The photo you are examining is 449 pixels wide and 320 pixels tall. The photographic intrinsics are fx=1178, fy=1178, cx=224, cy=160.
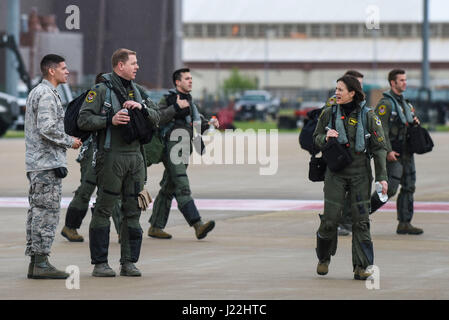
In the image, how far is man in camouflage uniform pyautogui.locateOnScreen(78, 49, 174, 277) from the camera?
1009 cm

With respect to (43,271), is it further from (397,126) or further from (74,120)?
(397,126)

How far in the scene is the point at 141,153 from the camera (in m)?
10.4

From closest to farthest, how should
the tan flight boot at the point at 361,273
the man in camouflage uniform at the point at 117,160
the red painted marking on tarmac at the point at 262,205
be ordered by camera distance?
1. the tan flight boot at the point at 361,273
2. the man in camouflage uniform at the point at 117,160
3. the red painted marking on tarmac at the point at 262,205

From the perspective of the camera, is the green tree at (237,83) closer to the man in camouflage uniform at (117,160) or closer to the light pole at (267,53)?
the light pole at (267,53)

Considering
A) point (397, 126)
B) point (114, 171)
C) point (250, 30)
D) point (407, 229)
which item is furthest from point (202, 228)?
point (250, 30)

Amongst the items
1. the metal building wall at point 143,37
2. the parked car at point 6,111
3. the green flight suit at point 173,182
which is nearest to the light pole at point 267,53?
the metal building wall at point 143,37

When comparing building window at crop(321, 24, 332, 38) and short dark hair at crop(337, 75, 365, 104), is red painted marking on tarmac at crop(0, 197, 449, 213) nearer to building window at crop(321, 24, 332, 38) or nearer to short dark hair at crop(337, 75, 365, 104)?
short dark hair at crop(337, 75, 365, 104)

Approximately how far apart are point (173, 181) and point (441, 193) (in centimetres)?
741

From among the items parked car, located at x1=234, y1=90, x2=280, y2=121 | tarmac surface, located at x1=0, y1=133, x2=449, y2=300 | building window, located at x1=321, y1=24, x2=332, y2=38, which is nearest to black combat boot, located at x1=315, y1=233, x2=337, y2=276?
tarmac surface, located at x1=0, y1=133, x2=449, y2=300

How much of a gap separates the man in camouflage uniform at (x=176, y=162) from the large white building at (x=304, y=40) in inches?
4224

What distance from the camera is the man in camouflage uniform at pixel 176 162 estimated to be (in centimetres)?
1335

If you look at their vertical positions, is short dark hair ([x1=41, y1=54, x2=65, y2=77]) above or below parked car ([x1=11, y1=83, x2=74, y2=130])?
below

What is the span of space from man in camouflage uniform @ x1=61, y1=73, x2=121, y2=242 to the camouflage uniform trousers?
259 centimetres

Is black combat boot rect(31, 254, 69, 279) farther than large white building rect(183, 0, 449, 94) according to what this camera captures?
No
